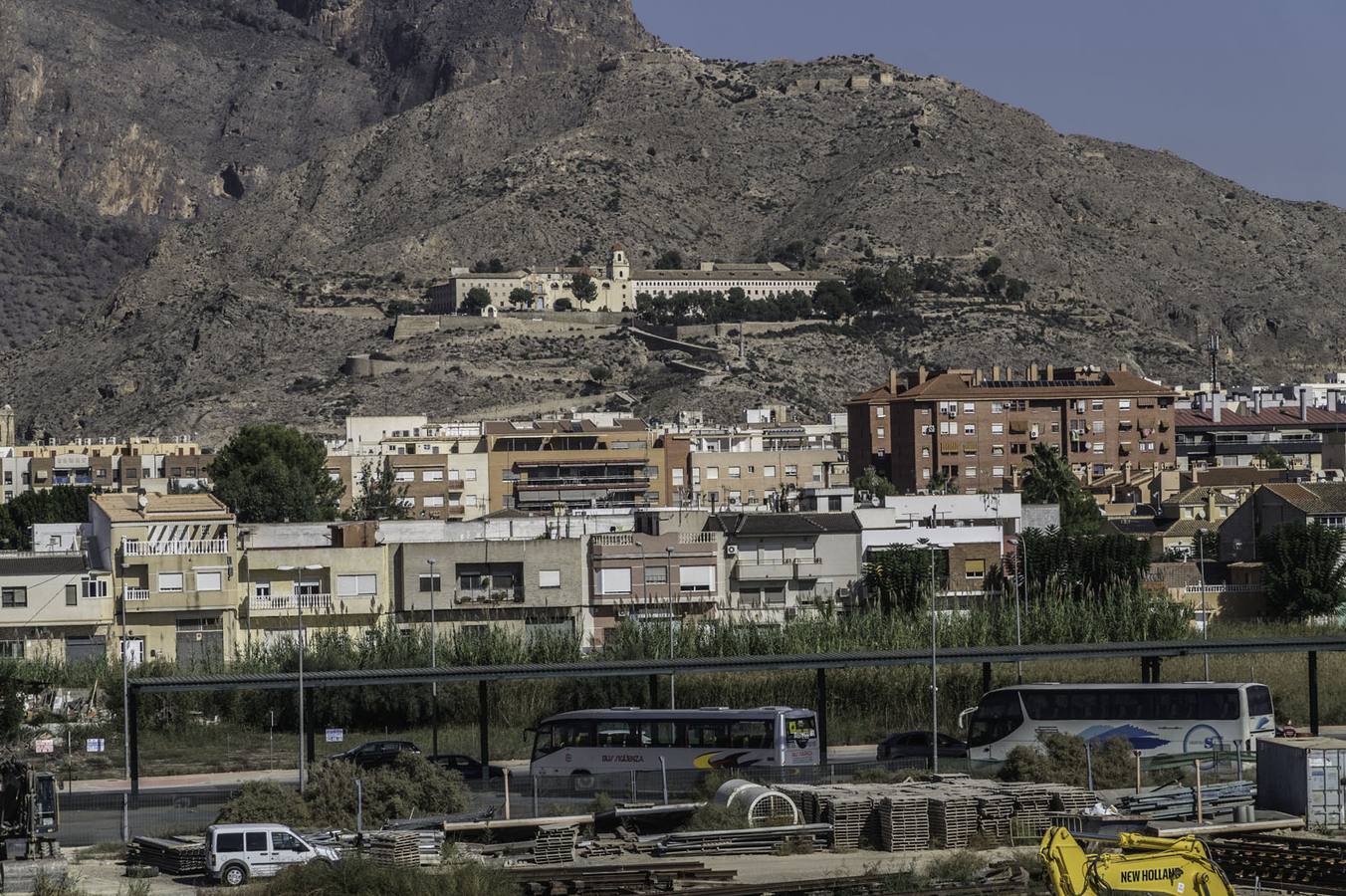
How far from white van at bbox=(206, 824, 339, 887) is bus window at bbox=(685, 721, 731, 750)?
11.7m

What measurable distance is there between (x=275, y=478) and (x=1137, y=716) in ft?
241

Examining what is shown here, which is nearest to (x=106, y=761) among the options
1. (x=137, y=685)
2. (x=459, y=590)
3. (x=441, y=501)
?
(x=137, y=685)

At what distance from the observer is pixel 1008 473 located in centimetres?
14550

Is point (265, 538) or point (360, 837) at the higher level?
point (265, 538)

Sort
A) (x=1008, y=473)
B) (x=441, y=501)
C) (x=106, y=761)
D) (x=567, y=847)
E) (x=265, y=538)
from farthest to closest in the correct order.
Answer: (x=1008, y=473), (x=441, y=501), (x=265, y=538), (x=106, y=761), (x=567, y=847)

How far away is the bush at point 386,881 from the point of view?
33594mm

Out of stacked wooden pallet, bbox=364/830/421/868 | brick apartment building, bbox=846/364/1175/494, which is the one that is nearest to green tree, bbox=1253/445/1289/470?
brick apartment building, bbox=846/364/1175/494

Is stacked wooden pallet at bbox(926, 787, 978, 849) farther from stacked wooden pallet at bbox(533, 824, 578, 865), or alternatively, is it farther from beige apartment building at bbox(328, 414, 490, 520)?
beige apartment building at bbox(328, 414, 490, 520)

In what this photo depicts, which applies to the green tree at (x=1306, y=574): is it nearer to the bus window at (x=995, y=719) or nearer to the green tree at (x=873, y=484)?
the bus window at (x=995, y=719)

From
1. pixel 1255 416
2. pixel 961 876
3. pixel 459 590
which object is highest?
pixel 1255 416

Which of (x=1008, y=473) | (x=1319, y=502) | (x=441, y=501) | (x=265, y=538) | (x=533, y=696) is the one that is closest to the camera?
(x=533, y=696)

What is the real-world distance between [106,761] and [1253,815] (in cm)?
2504

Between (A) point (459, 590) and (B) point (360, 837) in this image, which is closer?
(B) point (360, 837)

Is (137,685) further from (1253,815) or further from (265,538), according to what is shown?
(265,538)
